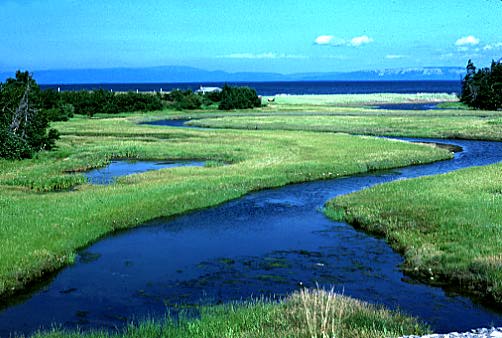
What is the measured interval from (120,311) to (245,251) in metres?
7.60

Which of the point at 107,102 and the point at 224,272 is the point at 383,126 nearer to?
the point at 107,102

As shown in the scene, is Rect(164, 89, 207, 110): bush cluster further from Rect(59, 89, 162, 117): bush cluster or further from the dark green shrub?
Rect(59, 89, 162, 117): bush cluster

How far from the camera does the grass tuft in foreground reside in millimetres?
13141

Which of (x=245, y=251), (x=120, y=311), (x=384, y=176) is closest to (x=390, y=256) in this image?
(x=245, y=251)

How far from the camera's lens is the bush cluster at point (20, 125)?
46281 mm

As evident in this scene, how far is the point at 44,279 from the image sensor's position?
768 inches

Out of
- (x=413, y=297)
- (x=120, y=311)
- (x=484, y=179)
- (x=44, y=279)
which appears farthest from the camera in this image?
(x=484, y=179)

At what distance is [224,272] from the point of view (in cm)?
2038

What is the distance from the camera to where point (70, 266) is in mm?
21000

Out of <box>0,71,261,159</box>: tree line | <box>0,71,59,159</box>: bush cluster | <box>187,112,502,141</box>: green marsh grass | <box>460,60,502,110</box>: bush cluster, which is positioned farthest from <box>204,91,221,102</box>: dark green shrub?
<box>0,71,59,159</box>: bush cluster

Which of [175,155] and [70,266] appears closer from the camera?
[70,266]

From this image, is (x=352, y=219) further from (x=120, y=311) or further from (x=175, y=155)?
(x=175, y=155)

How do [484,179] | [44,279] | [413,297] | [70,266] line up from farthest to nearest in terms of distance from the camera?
[484,179] → [70,266] → [44,279] → [413,297]

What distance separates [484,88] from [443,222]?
11003 cm
